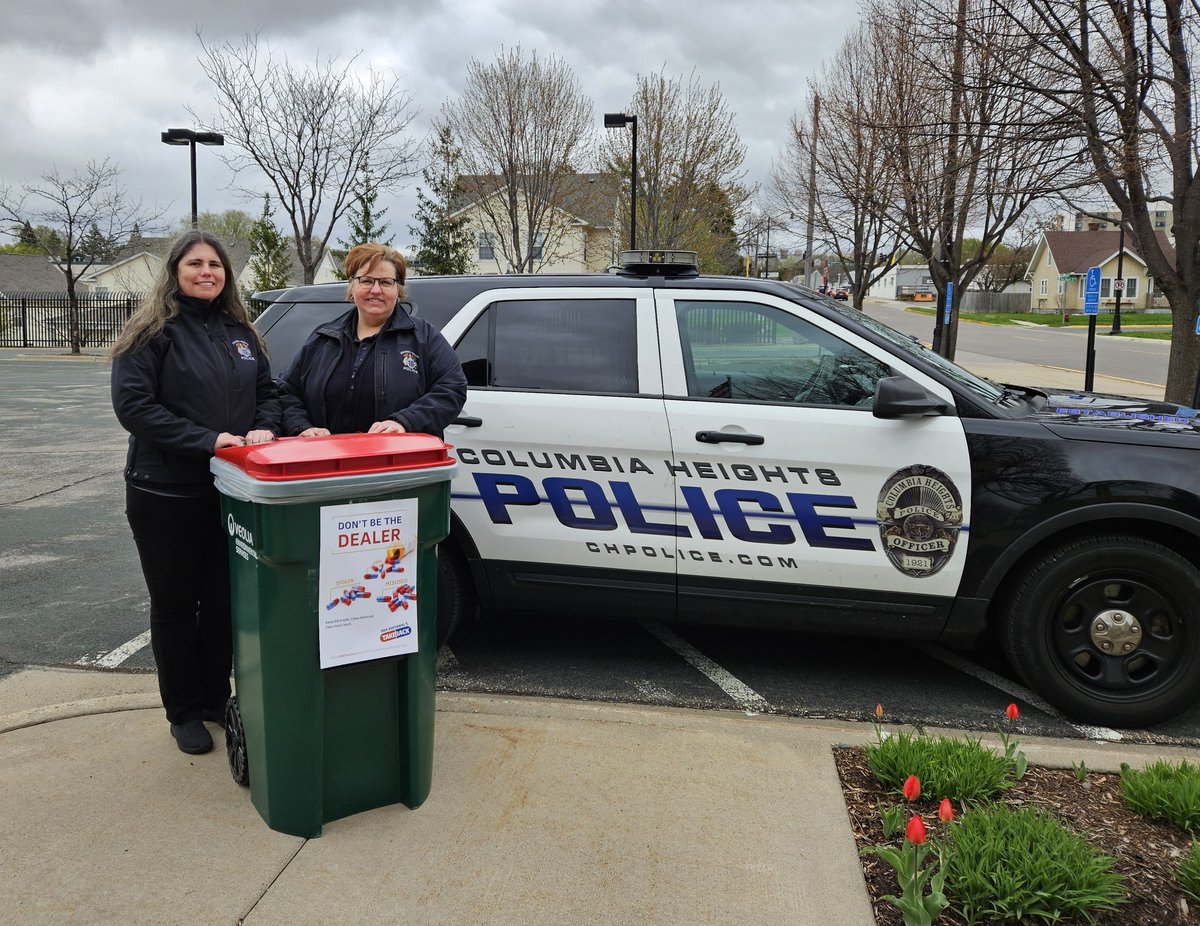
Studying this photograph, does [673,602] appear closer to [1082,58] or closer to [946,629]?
[946,629]

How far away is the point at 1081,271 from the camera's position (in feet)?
226

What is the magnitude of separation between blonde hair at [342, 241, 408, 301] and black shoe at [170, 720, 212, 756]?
1.67 m

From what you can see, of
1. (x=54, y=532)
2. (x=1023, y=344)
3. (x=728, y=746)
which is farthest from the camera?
(x=1023, y=344)

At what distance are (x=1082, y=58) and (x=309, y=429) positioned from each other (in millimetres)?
7008

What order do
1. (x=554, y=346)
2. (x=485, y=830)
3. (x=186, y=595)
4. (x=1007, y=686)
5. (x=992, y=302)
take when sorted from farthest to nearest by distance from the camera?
(x=992, y=302) < (x=1007, y=686) < (x=554, y=346) < (x=186, y=595) < (x=485, y=830)

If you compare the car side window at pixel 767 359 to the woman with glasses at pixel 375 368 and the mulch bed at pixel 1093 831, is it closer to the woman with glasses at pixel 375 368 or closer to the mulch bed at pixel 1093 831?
the woman with glasses at pixel 375 368

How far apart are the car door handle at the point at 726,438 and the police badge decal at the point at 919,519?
0.55 metres

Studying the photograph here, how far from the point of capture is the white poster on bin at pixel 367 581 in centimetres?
279

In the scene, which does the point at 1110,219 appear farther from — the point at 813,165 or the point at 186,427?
the point at 813,165

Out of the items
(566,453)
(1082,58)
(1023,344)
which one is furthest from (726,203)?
(566,453)

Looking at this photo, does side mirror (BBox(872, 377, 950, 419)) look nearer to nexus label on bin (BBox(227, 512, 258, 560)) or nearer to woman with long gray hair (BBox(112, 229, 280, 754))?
woman with long gray hair (BBox(112, 229, 280, 754))

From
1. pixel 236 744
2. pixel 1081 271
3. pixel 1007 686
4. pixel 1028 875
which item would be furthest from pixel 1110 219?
pixel 1081 271

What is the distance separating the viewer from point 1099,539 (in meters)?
3.84

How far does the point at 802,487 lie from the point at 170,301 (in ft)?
8.06
